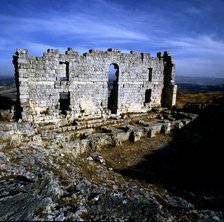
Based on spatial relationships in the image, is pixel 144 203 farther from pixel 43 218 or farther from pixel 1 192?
pixel 1 192

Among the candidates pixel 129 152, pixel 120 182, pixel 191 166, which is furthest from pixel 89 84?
pixel 120 182

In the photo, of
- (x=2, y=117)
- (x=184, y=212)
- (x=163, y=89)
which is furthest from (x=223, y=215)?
(x=163, y=89)

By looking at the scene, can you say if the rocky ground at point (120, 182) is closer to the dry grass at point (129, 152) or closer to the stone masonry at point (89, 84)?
the dry grass at point (129, 152)

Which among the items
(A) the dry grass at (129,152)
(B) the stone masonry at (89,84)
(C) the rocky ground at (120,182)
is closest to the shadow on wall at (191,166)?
(C) the rocky ground at (120,182)

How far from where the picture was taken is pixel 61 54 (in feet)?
54.8

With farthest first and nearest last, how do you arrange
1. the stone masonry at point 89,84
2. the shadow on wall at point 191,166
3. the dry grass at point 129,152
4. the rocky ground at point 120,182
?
the stone masonry at point 89,84
the dry grass at point 129,152
the shadow on wall at point 191,166
the rocky ground at point 120,182

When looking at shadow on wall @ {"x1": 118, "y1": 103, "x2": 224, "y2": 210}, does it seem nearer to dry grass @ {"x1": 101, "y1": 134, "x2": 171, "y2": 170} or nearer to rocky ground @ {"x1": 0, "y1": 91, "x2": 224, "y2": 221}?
rocky ground @ {"x1": 0, "y1": 91, "x2": 224, "y2": 221}

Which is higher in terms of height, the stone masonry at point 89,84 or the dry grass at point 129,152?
the stone masonry at point 89,84

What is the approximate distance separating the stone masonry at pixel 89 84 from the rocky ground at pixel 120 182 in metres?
5.16

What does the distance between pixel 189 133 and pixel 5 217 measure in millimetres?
15455

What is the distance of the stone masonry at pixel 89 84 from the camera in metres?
15.7

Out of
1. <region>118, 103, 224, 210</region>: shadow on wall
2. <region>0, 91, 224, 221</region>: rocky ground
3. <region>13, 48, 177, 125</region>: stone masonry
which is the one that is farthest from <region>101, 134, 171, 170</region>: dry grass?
<region>13, 48, 177, 125</region>: stone masonry

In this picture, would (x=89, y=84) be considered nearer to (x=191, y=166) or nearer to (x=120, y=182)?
(x=191, y=166)

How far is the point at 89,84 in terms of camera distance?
60.6ft
